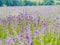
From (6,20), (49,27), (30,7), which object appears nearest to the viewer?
(49,27)

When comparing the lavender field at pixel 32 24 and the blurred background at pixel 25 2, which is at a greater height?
the blurred background at pixel 25 2

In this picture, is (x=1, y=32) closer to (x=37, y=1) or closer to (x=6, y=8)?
(x=6, y=8)

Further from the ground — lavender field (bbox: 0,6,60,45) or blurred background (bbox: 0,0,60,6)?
blurred background (bbox: 0,0,60,6)

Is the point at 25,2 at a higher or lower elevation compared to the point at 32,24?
higher

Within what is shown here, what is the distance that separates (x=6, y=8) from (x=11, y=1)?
0.07 m

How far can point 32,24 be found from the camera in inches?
36.1

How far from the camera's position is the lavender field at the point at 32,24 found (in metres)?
0.73

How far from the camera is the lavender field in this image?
725 mm

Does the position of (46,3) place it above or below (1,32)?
above

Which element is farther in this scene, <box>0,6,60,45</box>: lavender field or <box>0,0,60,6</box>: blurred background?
<box>0,0,60,6</box>: blurred background

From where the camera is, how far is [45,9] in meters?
1.06

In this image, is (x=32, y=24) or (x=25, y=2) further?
(x=25, y=2)

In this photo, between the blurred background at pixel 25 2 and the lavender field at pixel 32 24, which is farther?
the blurred background at pixel 25 2

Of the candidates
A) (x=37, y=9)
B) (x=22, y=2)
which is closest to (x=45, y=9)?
(x=37, y=9)
